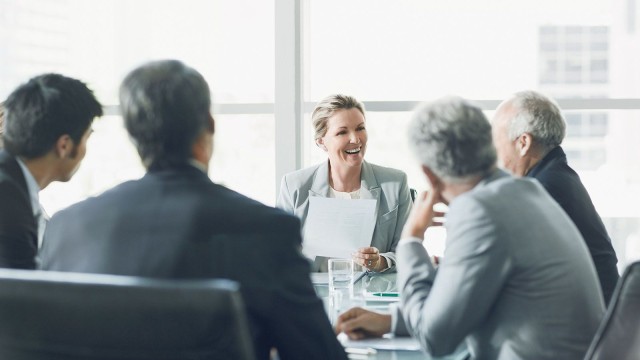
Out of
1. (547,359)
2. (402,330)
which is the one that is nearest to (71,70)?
(402,330)

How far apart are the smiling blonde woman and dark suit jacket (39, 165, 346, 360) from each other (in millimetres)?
2118

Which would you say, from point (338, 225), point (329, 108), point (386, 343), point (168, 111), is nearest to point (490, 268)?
point (386, 343)

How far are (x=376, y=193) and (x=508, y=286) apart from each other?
6.35ft

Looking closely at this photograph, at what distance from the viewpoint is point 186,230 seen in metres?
1.53

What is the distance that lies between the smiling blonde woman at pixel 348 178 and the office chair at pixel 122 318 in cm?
248

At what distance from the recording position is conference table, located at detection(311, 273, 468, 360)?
6.53 feet

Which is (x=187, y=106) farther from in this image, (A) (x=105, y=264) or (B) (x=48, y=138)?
(B) (x=48, y=138)

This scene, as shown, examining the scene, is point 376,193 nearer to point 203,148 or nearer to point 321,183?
point 321,183

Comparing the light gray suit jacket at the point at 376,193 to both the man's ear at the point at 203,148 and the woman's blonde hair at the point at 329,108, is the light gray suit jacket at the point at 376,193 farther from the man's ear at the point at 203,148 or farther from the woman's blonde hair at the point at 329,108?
the man's ear at the point at 203,148

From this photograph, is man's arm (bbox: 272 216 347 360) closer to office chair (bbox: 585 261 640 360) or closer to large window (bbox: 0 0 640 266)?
office chair (bbox: 585 261 640 360)

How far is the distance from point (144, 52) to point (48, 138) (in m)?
3.24

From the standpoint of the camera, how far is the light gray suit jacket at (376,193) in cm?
371

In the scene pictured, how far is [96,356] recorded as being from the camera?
124cm

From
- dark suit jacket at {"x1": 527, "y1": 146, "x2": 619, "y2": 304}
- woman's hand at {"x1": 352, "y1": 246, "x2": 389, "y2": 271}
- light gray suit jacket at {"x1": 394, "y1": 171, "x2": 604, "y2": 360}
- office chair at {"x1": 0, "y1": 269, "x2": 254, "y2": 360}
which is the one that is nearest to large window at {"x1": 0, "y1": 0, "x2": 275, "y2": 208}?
woman's hand at {"x1": 352, "y1": 246, "x2": 389, "y2": 271}
